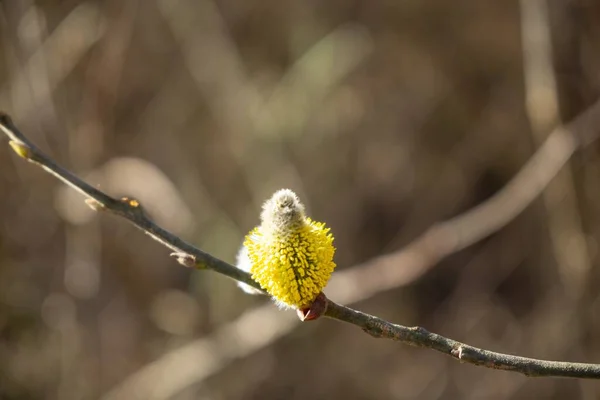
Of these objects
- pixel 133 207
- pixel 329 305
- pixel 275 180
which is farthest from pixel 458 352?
pixel 275 180

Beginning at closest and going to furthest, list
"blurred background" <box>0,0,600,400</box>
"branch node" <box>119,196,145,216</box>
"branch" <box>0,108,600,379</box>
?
"branch" <box>0,108,600,379</box>, "branch node" <box>119,196,145,216</box>, "blurred background" <box>0,0,600,400</box>

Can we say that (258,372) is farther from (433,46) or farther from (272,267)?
(272,267)

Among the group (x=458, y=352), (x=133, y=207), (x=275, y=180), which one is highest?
(x=275, y=180)

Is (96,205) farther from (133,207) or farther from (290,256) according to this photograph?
(290,256)

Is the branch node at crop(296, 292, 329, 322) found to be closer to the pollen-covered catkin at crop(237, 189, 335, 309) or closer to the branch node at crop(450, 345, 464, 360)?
the pollen-covered catkin at crop(237, 189, 335, 309)

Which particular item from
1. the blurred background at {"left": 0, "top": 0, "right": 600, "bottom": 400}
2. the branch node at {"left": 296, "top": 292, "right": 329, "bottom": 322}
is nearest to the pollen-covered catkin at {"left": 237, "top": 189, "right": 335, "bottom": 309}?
the branch node at {"left": 296, "top": 292, "right": 329, "bottom": 322}

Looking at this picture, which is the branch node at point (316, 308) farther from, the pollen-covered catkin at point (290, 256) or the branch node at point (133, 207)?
the branch node at point (133, 207)

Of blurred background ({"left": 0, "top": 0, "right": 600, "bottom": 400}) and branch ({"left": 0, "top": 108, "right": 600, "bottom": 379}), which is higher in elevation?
blurred background ({"left": 0, "top": 0, "right": 600, "bottom": 400})
